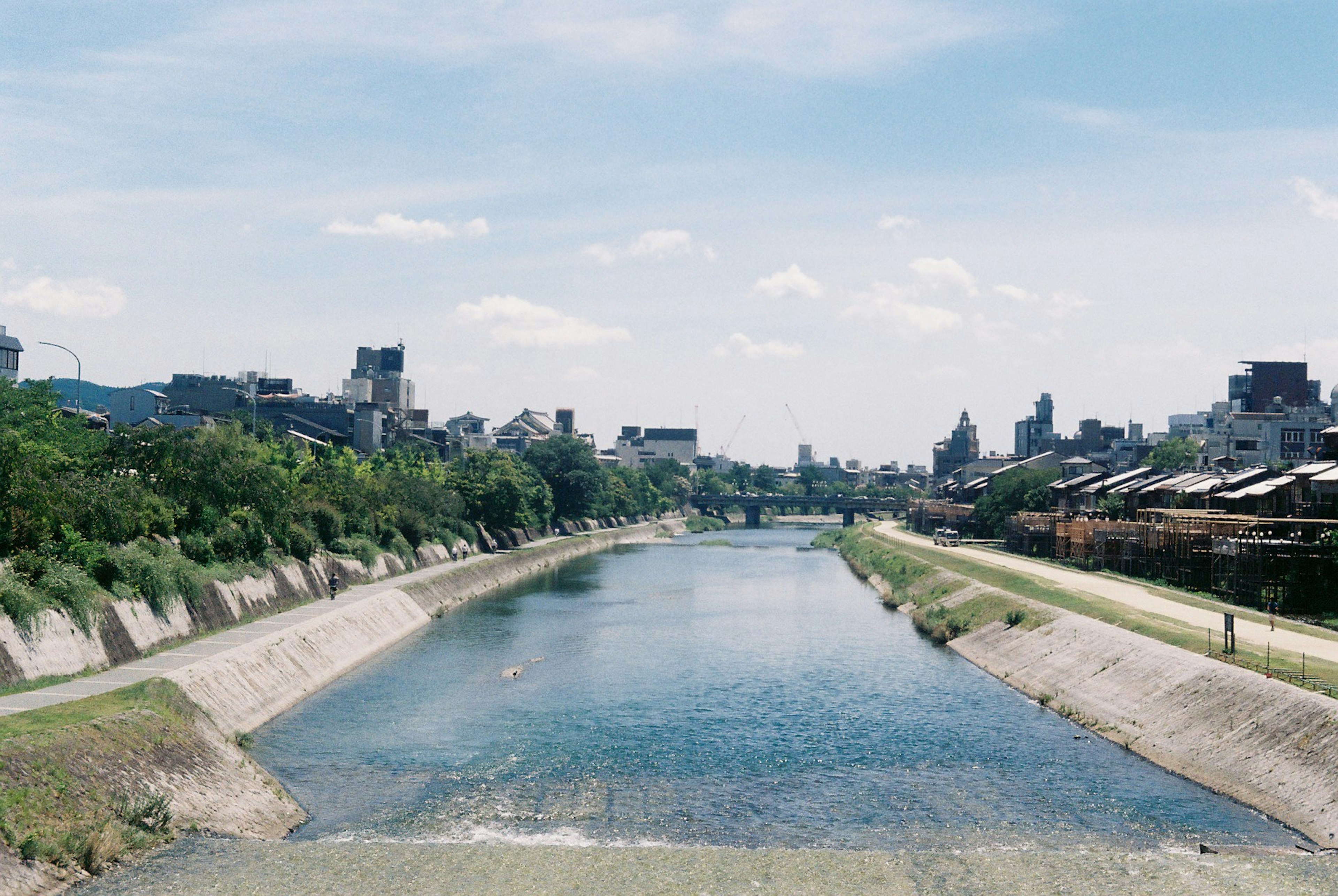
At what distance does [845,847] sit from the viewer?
105 feet

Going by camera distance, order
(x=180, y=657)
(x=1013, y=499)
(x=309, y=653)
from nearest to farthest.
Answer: (x=180, y=657) → (x=309, y=653) → (x=1013, y=499)

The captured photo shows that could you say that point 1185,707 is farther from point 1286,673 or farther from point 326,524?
point 326,524

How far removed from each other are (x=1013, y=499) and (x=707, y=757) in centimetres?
10916

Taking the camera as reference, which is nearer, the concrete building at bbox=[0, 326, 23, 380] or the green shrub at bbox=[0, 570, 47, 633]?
the green shrub at bbox=[0, 570, 47, 633]

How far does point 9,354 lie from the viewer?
111562 mm

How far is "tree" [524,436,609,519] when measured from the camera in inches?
6540

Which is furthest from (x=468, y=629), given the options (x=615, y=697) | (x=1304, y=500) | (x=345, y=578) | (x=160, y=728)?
(x=1304, y=500)

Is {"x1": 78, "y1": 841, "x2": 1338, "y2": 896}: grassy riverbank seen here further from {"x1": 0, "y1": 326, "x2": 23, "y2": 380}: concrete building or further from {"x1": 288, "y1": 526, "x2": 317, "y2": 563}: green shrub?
{"x1": 0, "y1": 326, "x2": 23, "y2": 380}: concrete building

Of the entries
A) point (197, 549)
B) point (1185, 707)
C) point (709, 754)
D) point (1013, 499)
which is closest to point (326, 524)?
point (197, 549)

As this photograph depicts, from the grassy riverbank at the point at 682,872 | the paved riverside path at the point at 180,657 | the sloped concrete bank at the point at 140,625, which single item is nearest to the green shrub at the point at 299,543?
the sloped concrete bank at the point at 140,625

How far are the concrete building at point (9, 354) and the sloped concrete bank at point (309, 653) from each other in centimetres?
5154

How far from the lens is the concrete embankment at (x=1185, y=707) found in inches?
1372

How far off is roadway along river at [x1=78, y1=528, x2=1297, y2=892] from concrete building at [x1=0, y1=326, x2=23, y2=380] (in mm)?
67303

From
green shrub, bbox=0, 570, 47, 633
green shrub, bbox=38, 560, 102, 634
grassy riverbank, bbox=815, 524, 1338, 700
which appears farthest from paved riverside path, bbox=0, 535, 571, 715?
grassy riverbank, bbox=815, 524, 1338, 700
